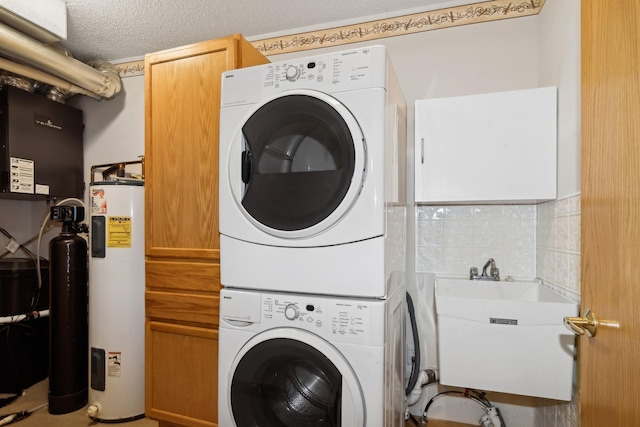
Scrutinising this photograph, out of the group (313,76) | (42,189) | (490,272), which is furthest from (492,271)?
(42,189)

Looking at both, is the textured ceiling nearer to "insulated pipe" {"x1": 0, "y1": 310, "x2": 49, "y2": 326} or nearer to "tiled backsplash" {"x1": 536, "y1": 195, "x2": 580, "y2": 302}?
"tiled backsplash" {"x1": 536, "y1": 195, "x2": 580, "y2": 302}

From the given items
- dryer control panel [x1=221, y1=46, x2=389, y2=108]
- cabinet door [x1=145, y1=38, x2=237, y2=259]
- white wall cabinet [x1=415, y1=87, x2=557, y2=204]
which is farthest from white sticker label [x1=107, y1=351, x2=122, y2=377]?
white wall cabinet [x1=415, y1=87, x2=557, y2=204]

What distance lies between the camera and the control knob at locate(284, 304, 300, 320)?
123 cm

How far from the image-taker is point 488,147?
1506 millimetres

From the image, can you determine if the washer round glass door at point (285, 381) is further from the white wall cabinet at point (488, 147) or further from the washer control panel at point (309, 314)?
the white wall cabinet at point (488, 147)

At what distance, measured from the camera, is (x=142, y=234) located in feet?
6.49

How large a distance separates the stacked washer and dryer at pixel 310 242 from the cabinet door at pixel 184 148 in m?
0.25

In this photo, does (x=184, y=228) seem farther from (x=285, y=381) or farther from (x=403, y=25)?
(x=403, y=25)

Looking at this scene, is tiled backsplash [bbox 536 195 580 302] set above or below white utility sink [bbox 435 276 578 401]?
above

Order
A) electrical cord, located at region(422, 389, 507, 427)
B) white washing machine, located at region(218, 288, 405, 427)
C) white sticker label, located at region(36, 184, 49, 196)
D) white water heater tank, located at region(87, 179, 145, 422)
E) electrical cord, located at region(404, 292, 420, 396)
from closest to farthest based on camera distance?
white washing machine, located at region(218, 288, 405, 427) → electrical cord, located at region(422, 389, 507, 427) → electrical cord, located at region(404, 292, 420, 396) → white water heater tank, located at region(87, 179, 145, 422) → white sticker label, located at region(36, 184, 49, 196)

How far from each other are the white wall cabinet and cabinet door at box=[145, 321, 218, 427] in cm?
130

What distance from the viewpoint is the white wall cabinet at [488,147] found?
1447mm

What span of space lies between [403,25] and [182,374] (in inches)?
91.7

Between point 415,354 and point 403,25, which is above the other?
point 403,25
